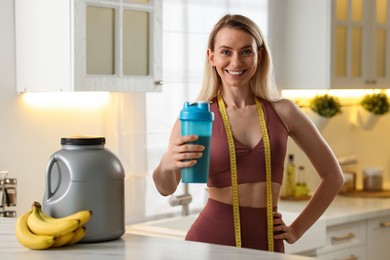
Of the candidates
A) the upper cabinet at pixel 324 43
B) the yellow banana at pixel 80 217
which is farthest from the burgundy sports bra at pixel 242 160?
the upper cabinet at pixel 324 43

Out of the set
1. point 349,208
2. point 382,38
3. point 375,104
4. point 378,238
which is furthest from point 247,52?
point 375,104

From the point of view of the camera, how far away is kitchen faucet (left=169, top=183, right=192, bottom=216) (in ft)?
12.6

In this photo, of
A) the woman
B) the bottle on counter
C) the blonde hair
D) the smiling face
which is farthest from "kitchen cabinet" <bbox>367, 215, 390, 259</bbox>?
the smiling face

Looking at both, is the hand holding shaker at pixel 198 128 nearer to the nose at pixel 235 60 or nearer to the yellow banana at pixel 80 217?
the yellow banana at pixel 80 217

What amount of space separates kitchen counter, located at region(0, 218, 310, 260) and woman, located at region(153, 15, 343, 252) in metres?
0.37

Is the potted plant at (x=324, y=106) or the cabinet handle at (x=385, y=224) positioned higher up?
the potted plant at (x=324, y=106)

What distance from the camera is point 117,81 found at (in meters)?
3.22

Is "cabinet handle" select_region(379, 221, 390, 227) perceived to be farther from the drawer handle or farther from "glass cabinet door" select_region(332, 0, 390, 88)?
"glass cabinet door" select_region(332, 0, 390, 88)

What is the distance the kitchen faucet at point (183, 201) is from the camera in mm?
3838

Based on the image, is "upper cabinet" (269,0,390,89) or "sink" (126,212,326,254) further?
"upper cabinet" (269,0,390,89)

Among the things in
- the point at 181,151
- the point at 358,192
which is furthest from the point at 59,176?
the point at 358,192

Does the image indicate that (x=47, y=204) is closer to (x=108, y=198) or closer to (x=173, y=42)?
(x=108, y=198)

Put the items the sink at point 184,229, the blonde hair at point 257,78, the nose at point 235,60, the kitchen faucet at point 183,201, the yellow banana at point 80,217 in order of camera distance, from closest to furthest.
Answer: the yellow banana at point 80,217 < the nose at point 235,60 < the blonde hair at point 257,78 < the sink at point 184,229 < the kitchen faucet at point 183,201

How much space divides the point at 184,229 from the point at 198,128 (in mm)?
1871
